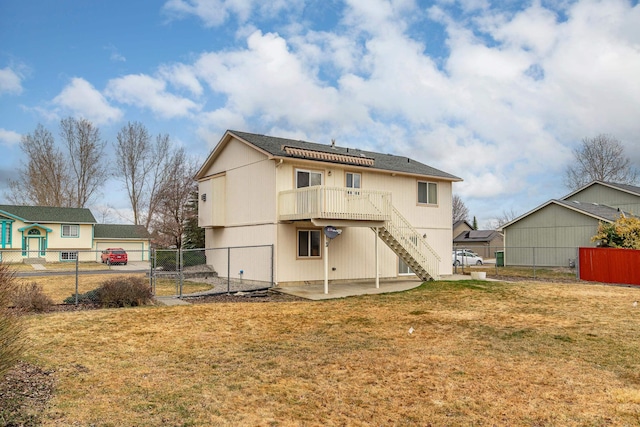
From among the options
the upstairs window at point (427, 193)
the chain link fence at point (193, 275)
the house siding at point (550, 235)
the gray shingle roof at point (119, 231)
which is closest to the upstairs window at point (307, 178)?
the chain link fence at point (193, 275)

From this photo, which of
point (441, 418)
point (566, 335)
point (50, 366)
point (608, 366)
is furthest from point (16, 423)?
point (566, 335)

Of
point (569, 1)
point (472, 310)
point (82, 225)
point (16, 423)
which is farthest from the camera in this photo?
point (82, 225)

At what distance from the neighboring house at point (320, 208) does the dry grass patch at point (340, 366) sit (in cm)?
576

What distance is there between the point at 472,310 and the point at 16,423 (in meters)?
11.8

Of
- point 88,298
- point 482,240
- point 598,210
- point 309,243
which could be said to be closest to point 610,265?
point 598,210

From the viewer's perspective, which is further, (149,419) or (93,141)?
(93,141)

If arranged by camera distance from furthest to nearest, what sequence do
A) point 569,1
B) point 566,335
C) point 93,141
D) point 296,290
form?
point 93,141 < point 296,290 < point 569,1 < point 566,335

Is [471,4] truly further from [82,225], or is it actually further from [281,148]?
[82,225]

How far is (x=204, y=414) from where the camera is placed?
5.49 m

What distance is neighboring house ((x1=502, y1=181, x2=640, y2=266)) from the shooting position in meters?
31.3

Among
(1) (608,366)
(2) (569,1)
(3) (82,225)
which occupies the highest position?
(2) (569,1)

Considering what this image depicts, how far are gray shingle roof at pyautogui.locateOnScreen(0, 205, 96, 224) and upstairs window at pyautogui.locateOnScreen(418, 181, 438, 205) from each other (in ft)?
115

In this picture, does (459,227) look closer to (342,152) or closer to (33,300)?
(342,152)

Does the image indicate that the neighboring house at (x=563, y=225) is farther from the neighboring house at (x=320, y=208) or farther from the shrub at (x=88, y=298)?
the shrub at (x=88, y=298)
